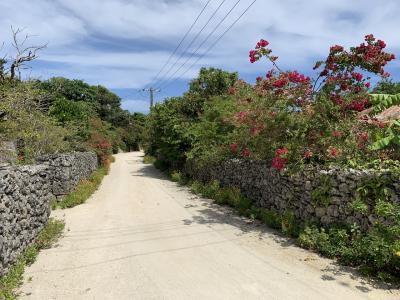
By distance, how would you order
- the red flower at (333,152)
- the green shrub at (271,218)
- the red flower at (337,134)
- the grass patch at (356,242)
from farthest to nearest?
the green shrub at (271,218)
the red flower at (337,134)
the red flower at (333,152)
the grass patch at (356,242)

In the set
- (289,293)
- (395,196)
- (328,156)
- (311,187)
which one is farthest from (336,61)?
(289,293)

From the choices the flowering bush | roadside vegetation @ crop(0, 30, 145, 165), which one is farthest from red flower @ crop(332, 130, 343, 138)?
roadside vegetation @ crop(0, 30, 145, 165)

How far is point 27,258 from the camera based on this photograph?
7930mm

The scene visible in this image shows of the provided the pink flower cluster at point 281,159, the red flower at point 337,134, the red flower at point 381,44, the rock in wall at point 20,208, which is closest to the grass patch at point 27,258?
the rock in wall at point 20,208

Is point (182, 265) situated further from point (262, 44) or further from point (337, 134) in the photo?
point (262, 44)

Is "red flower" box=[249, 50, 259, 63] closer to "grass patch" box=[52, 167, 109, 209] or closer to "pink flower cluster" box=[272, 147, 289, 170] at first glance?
"pink flower cluster" box=[272, 147, 289, 170]

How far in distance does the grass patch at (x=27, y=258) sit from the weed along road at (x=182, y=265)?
172 mm

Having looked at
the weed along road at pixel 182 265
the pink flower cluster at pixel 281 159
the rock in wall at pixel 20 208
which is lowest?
the weed along road at pixel 182 265

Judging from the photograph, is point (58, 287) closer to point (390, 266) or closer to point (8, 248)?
point (8, 248)

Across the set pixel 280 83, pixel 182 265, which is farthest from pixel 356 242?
pixel 280 83

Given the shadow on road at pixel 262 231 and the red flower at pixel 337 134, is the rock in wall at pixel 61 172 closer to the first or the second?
the shadow on road at pixel 262 231

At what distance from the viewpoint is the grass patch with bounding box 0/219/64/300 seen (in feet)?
20.6

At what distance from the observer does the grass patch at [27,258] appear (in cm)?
627

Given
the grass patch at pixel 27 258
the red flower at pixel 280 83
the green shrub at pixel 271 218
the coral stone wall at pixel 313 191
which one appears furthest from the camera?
the red flower at pixel 280 83
